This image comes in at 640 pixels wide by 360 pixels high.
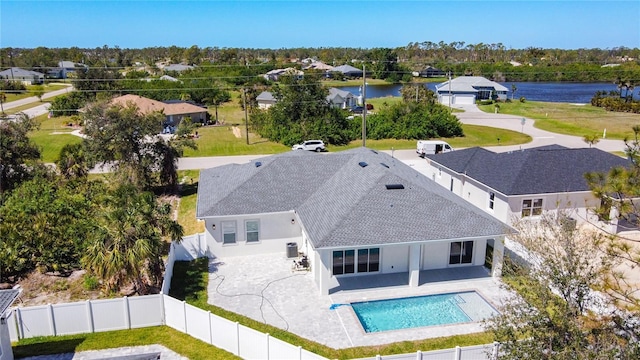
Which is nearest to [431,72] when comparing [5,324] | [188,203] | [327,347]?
[188,203]

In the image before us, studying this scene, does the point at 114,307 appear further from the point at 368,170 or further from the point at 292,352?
the point at 368,170

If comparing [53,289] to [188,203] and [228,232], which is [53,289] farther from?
[188,203]

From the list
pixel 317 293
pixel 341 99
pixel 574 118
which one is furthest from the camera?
pixel 341 99

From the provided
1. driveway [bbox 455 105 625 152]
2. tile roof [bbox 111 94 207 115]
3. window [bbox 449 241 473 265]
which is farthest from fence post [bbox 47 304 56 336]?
tile roof [bbox 111 94 207 115]

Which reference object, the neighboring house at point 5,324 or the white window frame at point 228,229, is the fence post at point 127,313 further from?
the white window frame at point 228,229

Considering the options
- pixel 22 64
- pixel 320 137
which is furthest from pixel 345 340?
pixel 22 64

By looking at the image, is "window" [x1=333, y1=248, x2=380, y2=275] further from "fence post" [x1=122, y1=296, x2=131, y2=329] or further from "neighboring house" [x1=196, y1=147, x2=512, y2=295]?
"fence post" [x1=122, y1=296, x2=131, y2=329]

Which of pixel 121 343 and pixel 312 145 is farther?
pixel 312 145

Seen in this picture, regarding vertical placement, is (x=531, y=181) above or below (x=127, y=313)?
above
